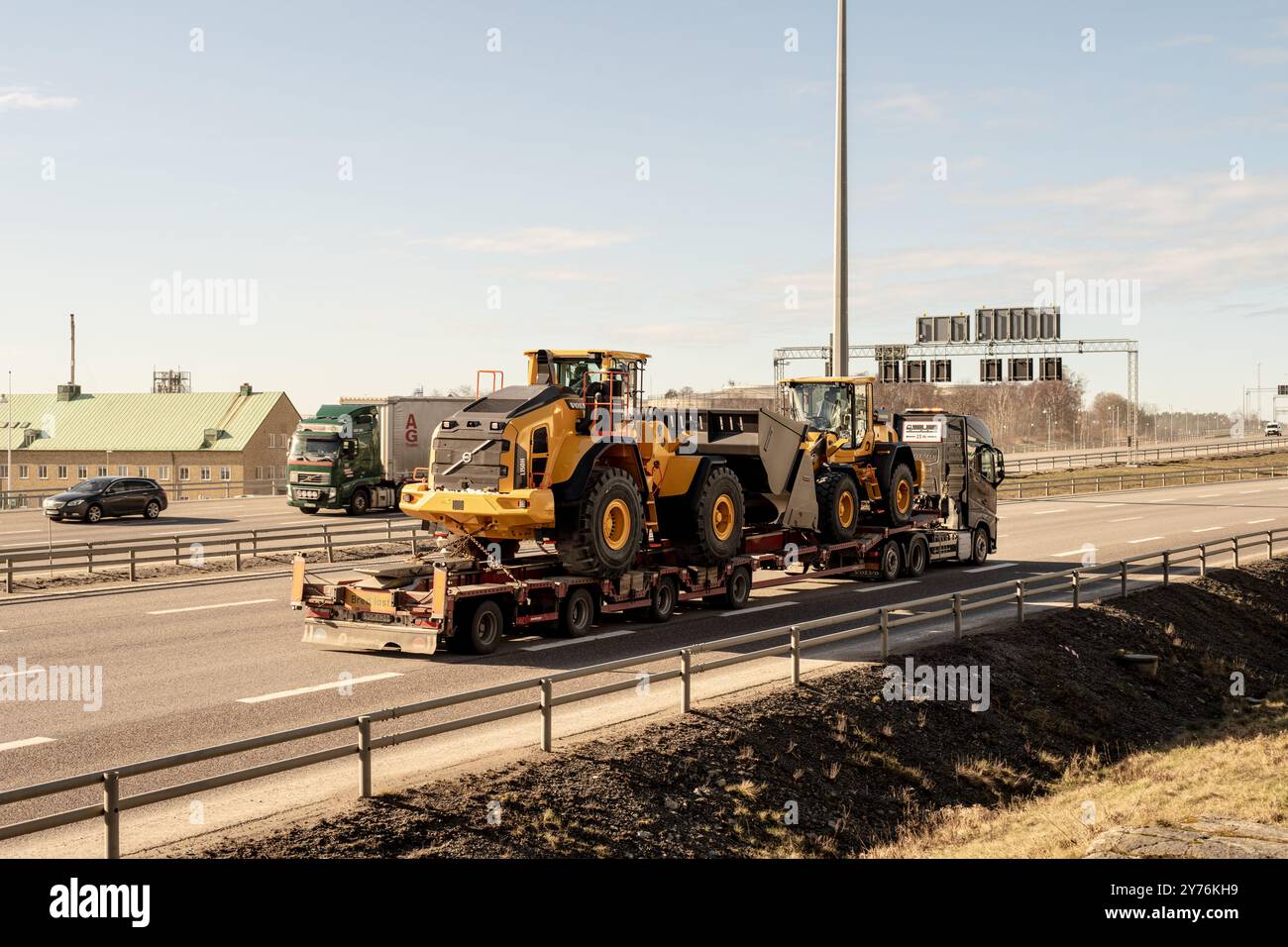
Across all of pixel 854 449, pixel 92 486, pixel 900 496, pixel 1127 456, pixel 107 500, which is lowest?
pixel 107 500

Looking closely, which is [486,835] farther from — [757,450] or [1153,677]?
[1153,677]

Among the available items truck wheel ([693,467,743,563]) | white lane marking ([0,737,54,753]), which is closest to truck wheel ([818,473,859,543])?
truck wheel ([693,467,743,563])

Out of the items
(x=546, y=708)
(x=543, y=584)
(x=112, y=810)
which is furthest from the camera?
(x=543, y=584)

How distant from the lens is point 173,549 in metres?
28.7

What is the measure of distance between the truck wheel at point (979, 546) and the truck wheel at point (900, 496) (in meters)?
3.15

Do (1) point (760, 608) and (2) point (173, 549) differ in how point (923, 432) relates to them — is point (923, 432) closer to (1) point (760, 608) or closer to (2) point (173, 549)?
(1) point (760, 608)

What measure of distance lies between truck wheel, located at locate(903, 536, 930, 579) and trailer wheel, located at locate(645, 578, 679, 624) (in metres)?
8.05

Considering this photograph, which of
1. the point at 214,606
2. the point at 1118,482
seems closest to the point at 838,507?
the point at 214,606

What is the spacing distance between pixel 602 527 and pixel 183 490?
6983 cm

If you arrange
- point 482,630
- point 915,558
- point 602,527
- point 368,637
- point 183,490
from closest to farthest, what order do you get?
point 368,637 < point 482,630 < point 602,527 < point 915,558 < point 183,490

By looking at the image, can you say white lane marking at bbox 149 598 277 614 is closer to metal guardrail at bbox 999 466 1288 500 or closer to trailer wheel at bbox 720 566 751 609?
trailer wheel at bbox 720 566 751 609

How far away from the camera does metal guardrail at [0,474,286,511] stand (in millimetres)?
52500

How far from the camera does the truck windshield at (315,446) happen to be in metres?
42.8
